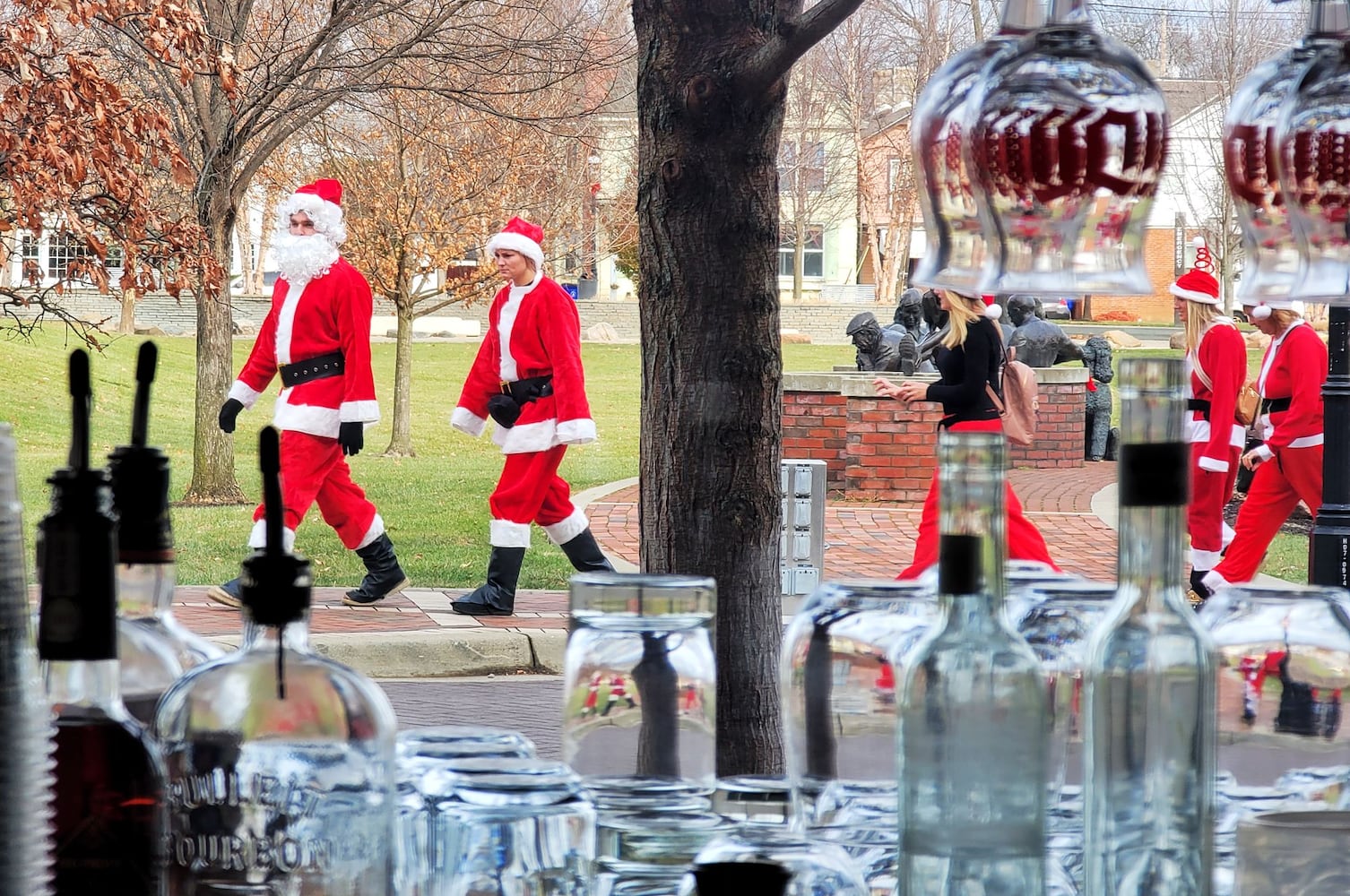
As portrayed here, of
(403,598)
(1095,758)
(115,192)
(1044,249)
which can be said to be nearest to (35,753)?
(1095,758)

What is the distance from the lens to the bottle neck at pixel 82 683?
3.84 ft

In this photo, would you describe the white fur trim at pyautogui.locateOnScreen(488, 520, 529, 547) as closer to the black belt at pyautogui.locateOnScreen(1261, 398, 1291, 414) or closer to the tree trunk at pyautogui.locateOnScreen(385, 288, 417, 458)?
the black belt at pyautogui.locateOnScreen(1261, 398, 1291, 414)

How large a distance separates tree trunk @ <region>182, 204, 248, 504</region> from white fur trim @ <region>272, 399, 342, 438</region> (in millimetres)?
5357

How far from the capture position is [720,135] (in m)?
3.08

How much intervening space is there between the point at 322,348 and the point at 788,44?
604 cm

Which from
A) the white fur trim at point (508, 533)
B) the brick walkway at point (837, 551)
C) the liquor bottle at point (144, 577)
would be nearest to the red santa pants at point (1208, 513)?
the brick walkway at point (837, 551)

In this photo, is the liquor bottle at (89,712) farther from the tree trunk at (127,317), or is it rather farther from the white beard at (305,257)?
the tree trunk at (127,317)

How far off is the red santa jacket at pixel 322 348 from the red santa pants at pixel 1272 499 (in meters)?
4.45

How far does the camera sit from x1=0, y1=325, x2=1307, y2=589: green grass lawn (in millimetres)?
11656

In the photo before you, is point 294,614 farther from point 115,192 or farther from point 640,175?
point 115,192

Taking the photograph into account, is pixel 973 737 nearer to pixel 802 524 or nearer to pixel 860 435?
pixel 802 524

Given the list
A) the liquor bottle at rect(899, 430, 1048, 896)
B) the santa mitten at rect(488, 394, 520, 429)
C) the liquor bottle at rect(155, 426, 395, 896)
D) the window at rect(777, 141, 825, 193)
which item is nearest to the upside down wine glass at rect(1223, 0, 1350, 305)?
the liquor bottle at rect(899, 430, 1048, 896)

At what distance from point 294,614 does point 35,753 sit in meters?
0.19

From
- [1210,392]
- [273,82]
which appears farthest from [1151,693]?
[273,82]
